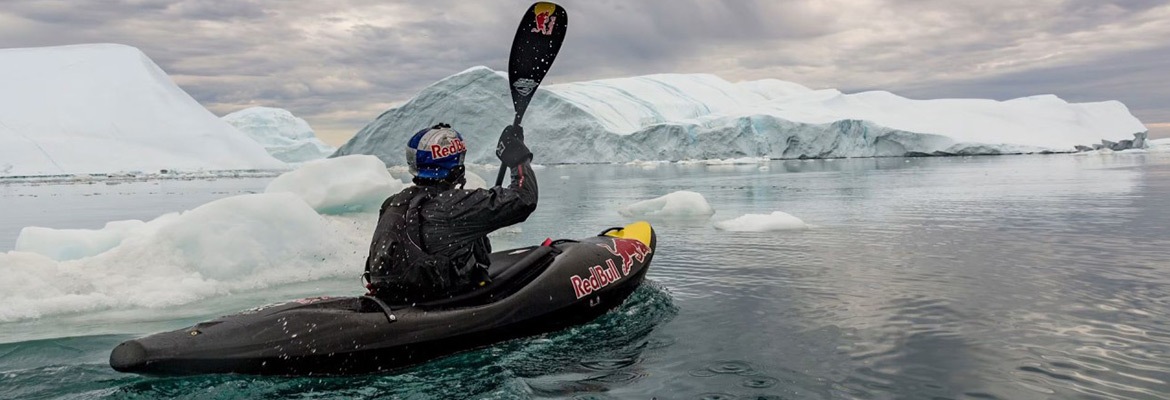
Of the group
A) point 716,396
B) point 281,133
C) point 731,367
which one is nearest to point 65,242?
point 731,367

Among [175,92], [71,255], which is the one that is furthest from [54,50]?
[71,255]

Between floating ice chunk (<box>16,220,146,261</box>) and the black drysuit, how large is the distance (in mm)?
5194

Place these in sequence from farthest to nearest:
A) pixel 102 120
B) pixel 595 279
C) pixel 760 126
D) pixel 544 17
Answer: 1. pixel 102 120
2. pixel 760 126
3. pixel 544 17
4. pixel 595 279

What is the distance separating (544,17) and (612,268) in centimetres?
211

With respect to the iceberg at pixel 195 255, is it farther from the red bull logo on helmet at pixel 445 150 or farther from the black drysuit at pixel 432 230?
the red bull logo on helmet at pixel 445 150

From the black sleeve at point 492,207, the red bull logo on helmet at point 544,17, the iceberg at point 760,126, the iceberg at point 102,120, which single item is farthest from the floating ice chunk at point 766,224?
the iceberg at point 102,120

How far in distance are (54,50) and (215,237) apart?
9248cm

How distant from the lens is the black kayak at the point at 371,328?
3594 millimetres

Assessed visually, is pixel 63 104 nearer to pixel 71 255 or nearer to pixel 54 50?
pixel 54 50

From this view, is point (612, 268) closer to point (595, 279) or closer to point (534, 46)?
point (595, 279)

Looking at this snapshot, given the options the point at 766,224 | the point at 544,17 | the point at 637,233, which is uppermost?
the point at 544,17

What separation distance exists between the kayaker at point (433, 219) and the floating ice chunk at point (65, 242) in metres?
5.20

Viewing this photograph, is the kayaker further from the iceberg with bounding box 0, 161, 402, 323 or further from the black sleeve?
the iceberg with bounding box 0, 161, 402, 323

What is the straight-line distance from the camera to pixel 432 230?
3.98 m
